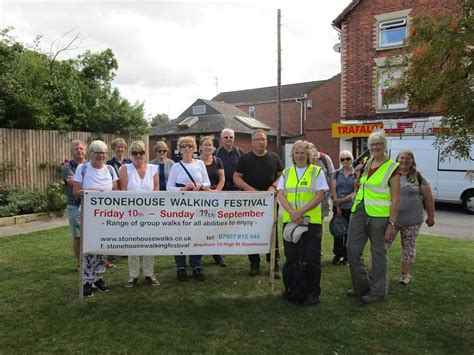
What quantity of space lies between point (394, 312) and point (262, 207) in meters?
1.85

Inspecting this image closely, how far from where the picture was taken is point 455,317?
4.24m

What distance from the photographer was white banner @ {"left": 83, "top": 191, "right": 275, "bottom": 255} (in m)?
4.51

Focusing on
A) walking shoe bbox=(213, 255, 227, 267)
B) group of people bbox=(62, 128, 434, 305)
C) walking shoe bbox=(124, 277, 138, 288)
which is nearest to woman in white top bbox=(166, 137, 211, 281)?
group of people bbox=(62, 128, 434, 305)

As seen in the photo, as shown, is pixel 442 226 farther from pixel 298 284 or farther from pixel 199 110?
pixel 199 110

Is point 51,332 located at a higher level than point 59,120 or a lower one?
lower

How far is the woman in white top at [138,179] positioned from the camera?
16.3 feet

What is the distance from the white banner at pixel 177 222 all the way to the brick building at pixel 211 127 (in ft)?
93.1

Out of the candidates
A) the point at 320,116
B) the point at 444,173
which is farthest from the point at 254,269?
the point at 320,116

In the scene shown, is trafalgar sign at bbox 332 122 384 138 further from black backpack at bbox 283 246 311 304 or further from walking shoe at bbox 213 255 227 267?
black backpack at bbox 283 246 311 304

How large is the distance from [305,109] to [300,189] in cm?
3417

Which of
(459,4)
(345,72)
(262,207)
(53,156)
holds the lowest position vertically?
(262,207)

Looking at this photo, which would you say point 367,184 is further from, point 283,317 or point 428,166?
point 428,166

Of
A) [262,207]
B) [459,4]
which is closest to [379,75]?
[459,4]

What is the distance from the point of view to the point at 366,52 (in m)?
19.9
